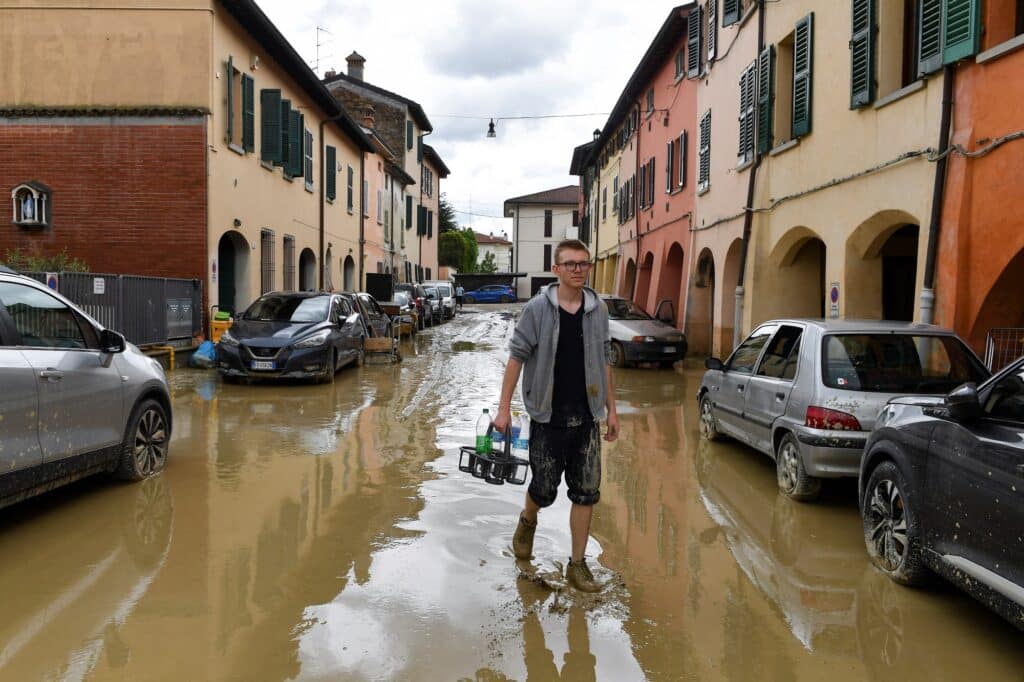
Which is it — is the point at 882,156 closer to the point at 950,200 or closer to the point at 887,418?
the point at 950,200

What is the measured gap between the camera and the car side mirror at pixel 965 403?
13.7 ft

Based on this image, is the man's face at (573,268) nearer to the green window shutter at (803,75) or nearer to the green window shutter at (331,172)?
the green window shutter at (803,75)

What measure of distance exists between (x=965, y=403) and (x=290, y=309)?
12409 mm

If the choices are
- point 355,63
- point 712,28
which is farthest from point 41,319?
point 355,63

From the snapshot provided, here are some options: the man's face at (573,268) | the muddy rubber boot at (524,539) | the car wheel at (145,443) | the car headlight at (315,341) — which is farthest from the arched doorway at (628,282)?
the man's face at (573,268)

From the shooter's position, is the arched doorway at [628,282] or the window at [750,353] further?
the arched doorway at [628,282]

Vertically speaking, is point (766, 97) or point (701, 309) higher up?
point (766, 97)

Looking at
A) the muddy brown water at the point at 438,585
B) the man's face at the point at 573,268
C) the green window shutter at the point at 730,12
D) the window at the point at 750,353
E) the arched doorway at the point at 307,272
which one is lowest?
the muddy brown water at the point at 438,585

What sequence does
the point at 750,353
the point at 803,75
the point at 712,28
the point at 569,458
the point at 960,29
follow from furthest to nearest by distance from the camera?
the point at 712,28 → the point at 803,75 → the point at 960,29 → the point at 750,353 → the point at 569,458

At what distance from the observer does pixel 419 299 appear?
3136 cm

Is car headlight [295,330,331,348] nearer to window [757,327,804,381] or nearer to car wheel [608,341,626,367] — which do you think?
car wheel [608,341,626,367]

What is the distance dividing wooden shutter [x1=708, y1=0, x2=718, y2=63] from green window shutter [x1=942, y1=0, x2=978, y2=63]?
10.4 m

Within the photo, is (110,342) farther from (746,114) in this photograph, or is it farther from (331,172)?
(331,172)

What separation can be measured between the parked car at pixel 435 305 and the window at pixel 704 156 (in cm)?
1528
